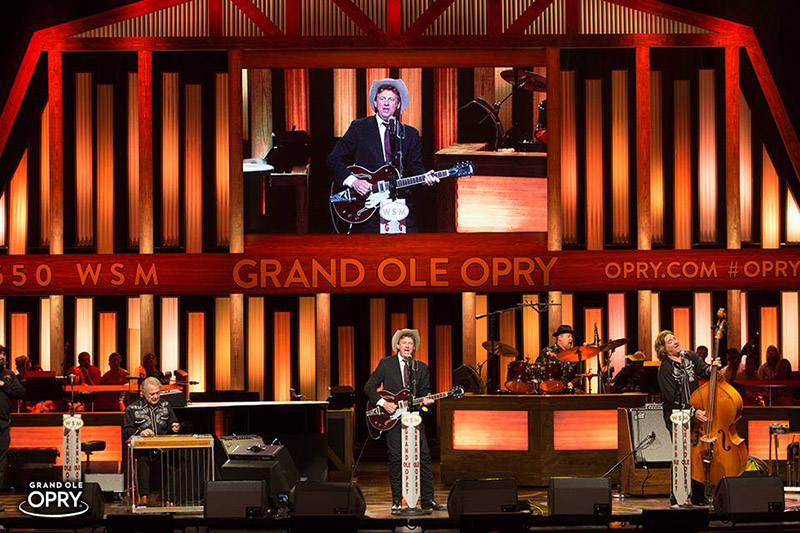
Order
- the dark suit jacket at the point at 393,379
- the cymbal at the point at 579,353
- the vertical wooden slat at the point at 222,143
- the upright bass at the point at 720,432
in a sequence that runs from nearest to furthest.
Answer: the upright bass at the point at 720,432 → the dark suit jacket at the point at 393,379 → the cymbal at the point at 579,353 → the vertical wooden slat at the point at 222,143

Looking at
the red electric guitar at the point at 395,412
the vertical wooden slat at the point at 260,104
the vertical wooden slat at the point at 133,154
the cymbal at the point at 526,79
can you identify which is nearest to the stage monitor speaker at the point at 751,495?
the red electric guitar at the point at 395,412

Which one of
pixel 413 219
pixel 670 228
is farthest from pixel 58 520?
pixel 670 228

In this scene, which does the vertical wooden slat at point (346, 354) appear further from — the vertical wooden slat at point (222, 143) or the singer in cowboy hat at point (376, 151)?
the vertical wooden slat at point (222, 143)

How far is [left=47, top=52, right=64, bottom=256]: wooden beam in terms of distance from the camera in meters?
17.1

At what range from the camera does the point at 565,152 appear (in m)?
17.4

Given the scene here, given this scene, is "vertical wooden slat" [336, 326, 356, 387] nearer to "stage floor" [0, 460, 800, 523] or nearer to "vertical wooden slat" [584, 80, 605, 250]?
"stage floor" [0, 460, 800, 523]

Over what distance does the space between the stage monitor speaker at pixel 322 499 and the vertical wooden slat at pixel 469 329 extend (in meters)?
7.56

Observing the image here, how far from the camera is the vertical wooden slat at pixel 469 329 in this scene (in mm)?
17234

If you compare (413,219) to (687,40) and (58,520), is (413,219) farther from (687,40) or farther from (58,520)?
(58,520)

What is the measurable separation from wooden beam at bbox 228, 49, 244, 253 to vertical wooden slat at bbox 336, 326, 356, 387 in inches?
78.3

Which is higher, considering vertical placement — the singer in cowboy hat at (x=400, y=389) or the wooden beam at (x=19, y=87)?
the wooden beam at (x=19, y=87)

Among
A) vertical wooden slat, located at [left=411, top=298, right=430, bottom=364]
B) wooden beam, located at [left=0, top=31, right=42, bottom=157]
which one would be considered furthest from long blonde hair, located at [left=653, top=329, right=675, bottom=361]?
wooden beam, located at [left=0, top=31, right=42, bottom=157]

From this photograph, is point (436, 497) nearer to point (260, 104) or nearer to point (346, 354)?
point (346, 354)

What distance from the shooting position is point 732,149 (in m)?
17.2
